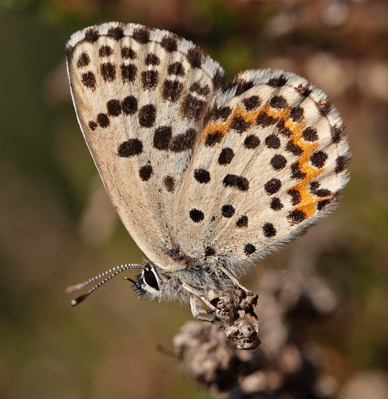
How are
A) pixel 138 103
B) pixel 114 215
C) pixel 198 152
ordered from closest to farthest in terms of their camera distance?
pixel 138 103
pixel 198 152
pixel 114 215

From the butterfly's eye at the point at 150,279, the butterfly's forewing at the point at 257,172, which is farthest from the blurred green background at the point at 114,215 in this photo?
the butterfly's eye at the point at 150,279

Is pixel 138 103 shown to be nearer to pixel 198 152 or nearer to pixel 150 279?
pixel 198 152

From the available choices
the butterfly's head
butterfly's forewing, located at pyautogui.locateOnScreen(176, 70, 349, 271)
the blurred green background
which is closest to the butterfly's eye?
the butterfly's head

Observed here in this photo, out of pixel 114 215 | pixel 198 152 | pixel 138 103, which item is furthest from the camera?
pixel 114 215

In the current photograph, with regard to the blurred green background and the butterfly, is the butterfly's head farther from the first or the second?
the blurred green background

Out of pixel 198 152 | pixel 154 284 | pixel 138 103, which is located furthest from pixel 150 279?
pixel 138 103

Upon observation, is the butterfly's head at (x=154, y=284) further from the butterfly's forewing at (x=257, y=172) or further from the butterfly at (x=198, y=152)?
the butterfly's forewing at (x=257, y=172)

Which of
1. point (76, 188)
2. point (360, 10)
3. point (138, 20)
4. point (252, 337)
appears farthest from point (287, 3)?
point (76, 188)
